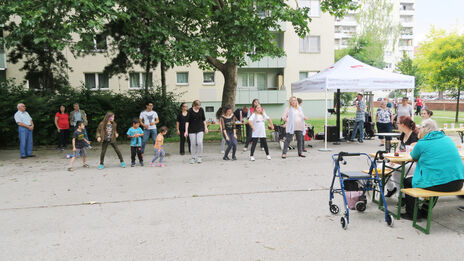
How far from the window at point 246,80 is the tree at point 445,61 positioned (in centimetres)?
1335

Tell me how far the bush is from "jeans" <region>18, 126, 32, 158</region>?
91.2 inches

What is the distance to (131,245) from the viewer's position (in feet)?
13.8

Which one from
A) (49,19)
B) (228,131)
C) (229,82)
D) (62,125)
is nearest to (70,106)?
(62,125)

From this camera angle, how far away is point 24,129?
1126 centimetres

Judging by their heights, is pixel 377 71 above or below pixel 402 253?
above

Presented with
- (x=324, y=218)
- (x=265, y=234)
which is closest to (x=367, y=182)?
(x=324, y=218)

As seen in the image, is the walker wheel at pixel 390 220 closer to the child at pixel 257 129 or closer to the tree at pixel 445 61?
the child at pixel 257 129

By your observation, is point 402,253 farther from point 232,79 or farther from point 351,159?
point 232,79

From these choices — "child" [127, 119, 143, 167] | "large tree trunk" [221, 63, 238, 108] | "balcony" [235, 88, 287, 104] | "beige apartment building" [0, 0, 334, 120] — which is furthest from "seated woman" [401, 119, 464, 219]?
"balcony" [235, 88, 287, 104]

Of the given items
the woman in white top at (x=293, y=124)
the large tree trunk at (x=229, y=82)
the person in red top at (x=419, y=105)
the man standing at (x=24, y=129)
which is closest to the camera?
the woman in white top at (x=293, y=124)

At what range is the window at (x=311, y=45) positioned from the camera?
30.7 metres

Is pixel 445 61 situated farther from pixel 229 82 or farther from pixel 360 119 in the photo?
pixel 229 82

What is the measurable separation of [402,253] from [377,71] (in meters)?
9.87

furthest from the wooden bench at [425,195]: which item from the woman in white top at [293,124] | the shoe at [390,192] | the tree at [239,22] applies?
the tree at [239,22]
